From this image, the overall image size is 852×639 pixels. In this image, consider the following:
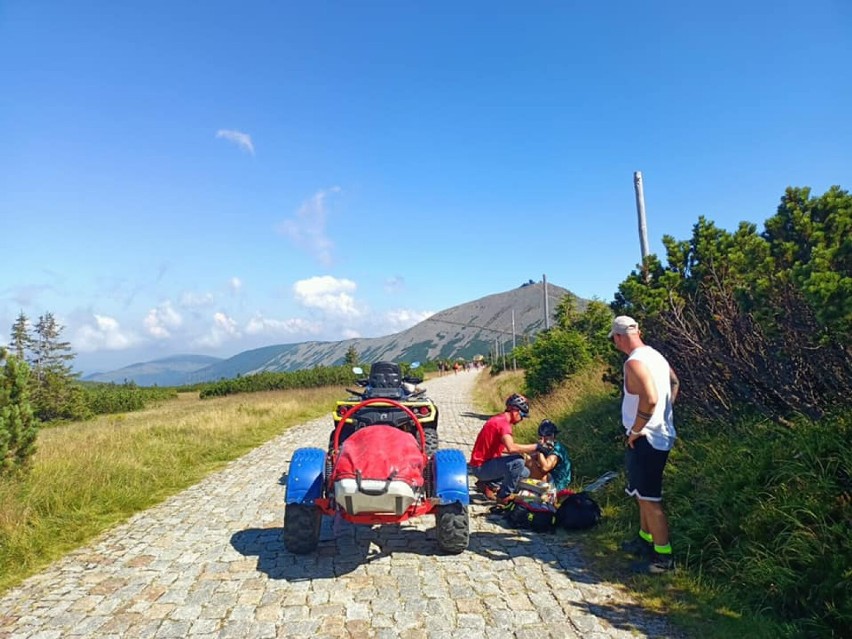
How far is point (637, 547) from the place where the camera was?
4406 mm

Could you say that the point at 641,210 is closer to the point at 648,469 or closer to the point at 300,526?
the point at 648,469

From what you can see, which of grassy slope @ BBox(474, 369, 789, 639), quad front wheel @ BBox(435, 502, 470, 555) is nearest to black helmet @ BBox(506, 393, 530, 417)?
grassy slope @ BBox(474, 369, 789, 639)

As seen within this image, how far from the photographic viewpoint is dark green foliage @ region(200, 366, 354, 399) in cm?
3959

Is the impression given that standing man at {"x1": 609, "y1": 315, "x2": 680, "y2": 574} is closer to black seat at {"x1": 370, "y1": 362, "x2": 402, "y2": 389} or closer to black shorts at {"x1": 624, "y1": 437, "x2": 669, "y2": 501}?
black shorts at {"x1": 624, "y1": 437, "x2": 669, "y2": 501}

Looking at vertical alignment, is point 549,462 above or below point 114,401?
above

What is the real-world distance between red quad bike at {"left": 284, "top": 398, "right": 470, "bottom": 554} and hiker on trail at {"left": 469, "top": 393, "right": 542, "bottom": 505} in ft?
4.11

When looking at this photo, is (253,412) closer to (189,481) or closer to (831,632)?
(189,481)

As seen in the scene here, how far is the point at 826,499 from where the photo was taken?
3.48 metres

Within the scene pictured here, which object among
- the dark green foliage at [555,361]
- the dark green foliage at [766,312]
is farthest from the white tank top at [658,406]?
the dark green foliage at [555,361]

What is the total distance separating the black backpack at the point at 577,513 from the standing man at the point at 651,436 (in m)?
1.01

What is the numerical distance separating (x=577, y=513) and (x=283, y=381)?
3877 centimetres

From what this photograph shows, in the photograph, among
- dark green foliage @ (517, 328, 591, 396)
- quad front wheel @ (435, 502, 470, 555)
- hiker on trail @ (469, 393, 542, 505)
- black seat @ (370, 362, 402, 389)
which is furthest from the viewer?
dark green foliage @ (517, 328, 591, 396)

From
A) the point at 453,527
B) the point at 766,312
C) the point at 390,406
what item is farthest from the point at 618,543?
the point at 766,312

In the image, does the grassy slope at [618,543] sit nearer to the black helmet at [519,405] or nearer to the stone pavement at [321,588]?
the stone pavement at [321,588]
